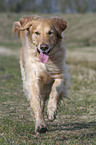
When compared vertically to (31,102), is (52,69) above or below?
above

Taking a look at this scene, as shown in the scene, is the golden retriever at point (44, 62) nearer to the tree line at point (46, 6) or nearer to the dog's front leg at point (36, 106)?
the dog's front leg at point (36, 106)

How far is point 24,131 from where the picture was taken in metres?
4.38

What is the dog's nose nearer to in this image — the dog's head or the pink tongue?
the dog's head

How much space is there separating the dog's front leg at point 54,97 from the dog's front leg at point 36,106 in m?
0.24

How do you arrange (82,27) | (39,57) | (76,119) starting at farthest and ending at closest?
(82,27) → (76,119) → (39,57)

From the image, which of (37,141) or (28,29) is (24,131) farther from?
(28,29)

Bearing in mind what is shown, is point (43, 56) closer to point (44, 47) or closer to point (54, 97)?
point (44, 47)

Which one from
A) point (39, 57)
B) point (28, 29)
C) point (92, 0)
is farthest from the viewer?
point (92, 0)

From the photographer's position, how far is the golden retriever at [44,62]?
15.1 feet

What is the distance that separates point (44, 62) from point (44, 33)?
524 mm

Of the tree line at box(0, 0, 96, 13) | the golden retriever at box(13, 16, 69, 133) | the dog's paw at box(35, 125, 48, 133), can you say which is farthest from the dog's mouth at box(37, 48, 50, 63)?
the tree line at box(0, 0, 96, 13)

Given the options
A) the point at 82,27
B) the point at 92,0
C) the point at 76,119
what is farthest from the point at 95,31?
the point at 76,119

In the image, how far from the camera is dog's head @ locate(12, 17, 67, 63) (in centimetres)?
453

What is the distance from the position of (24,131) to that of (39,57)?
1.33m
